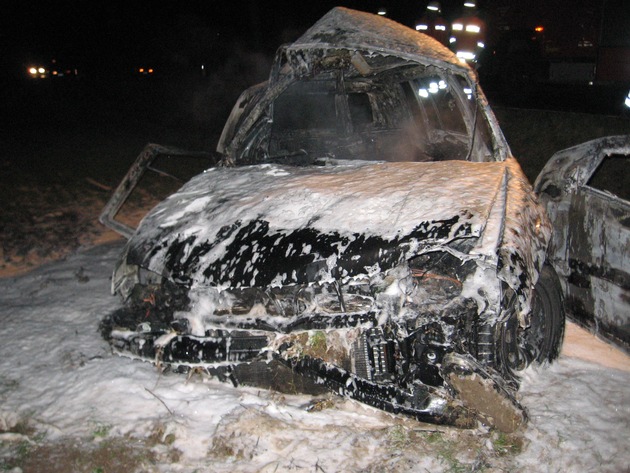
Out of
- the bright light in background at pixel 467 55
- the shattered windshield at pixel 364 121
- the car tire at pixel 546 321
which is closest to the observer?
the car tire at pixel 546 321

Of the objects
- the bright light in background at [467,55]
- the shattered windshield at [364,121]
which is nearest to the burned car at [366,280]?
the shattered windshield at [364,121]

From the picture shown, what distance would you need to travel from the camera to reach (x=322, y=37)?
3453mm

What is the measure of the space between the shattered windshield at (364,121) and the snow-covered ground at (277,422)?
1762 mm

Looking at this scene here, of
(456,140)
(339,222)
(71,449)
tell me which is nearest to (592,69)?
(456,140)

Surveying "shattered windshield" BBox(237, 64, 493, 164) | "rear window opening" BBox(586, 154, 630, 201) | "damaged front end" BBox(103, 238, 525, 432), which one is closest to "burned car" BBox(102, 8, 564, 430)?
"damaged front end" BBox(103, 238, 525, 432)

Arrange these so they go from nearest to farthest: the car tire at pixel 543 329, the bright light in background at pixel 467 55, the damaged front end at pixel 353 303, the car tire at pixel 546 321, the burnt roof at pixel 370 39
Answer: the damaged front end at pixel 353 303
the car tire at pixel 543 329
the car tire at pixel 546 321
the burnt roof at pixel 370 39
the bright light in background at pixel 467 55

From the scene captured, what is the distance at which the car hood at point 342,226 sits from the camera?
2.21 metres

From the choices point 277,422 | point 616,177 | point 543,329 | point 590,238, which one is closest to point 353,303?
point 277,422

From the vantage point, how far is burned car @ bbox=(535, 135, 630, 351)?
107 inches

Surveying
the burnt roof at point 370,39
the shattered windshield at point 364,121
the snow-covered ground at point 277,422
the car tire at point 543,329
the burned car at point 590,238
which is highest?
the burnt roof at point 370,39

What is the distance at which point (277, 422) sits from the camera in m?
2.45

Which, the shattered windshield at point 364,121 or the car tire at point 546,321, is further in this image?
the shattered windshield at point 364,121

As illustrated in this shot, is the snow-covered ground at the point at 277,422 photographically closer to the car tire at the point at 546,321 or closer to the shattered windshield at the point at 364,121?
the car tire at the point at 546,321

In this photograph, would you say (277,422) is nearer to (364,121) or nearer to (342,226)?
(342,226)
